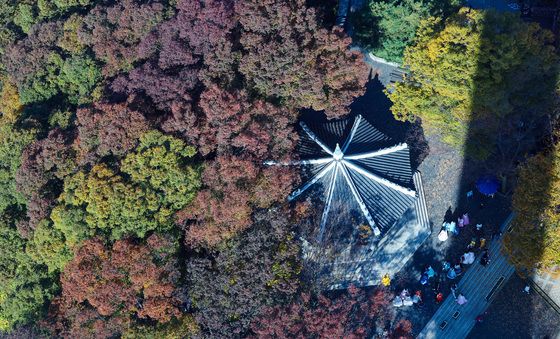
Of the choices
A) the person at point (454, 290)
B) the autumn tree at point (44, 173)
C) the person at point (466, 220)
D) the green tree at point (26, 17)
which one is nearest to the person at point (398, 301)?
the person at point (454, 290)

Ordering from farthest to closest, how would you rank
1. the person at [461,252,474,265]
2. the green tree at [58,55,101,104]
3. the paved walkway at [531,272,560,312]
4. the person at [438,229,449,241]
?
the person at [438,229,449,241] < the person at [461,252,474,265] < the green tree at [58,55,101,104] < the paved walkway at [531,272,560,312]

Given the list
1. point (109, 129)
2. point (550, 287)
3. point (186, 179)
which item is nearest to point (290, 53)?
point (186, 179)

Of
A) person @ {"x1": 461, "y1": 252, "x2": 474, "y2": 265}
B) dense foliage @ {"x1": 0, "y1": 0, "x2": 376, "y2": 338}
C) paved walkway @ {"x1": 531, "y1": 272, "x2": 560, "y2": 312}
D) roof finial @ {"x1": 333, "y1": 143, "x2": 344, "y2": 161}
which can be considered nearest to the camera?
dense foliage @ {"x1": 0, "y1": 0, "x2": 376, "y2": 338}

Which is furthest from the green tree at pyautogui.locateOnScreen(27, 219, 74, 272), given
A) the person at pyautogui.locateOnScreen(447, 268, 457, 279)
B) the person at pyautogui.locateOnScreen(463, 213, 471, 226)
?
the person at pyautogui.locateOnScreen(463, 213, 471, 226)

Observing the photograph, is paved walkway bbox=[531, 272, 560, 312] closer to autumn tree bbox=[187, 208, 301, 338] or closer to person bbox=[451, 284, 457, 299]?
person bbox=[451, 284, 457, 299]

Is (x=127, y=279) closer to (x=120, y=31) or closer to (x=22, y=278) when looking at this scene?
(x=22, y=278)
